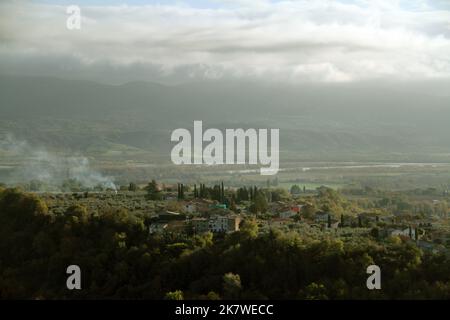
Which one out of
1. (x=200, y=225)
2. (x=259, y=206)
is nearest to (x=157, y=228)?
(x=200, y=225)

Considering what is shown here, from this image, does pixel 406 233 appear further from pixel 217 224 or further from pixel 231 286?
pixel 231 286

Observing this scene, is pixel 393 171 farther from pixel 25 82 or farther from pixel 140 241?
pixel 25 82

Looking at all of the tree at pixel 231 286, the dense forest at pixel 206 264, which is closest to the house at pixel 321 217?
the dense forest at pixel 206 264

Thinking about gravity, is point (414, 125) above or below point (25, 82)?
below

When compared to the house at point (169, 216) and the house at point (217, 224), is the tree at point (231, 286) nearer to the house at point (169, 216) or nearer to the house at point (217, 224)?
the house at point (217, 224)

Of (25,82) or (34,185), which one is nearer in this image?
(34,185)

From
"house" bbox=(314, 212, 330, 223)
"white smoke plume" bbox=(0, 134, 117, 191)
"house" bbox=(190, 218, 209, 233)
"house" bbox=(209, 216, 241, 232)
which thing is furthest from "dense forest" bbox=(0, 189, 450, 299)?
"white smoke plume" bbox=(0, 134, 117, 191)
